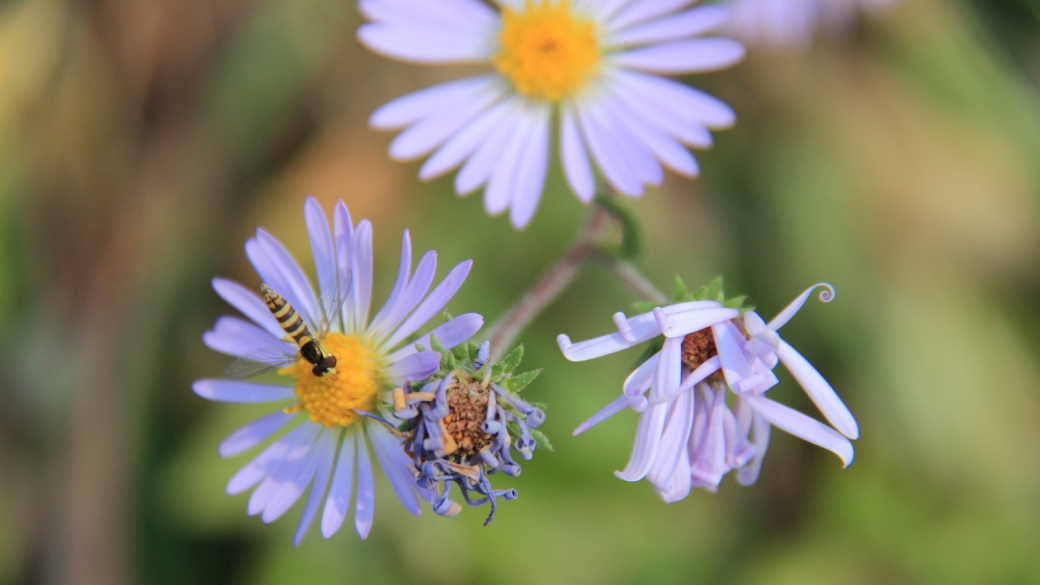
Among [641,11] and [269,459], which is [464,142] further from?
[269,459]

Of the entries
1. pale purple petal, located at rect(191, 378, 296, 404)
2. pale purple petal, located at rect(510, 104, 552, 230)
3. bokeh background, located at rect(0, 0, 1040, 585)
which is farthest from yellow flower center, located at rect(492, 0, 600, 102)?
pale purple petal, located at rect(191, 378, 296, 404)

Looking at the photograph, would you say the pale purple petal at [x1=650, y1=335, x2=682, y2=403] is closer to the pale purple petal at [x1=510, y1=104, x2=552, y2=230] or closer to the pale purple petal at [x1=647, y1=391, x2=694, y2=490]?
the pale purple petal at [x1=647, y1=391, x2=694, y2=490]

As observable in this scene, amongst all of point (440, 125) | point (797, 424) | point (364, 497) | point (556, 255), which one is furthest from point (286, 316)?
point (556, 255)

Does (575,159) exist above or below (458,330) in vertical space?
above

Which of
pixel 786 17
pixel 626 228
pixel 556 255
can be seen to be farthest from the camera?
pixel 786 17

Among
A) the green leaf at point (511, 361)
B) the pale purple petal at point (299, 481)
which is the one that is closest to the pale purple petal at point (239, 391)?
the pale purple petal at point (299, 481)

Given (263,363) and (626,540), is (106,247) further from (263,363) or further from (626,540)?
(626,540)
